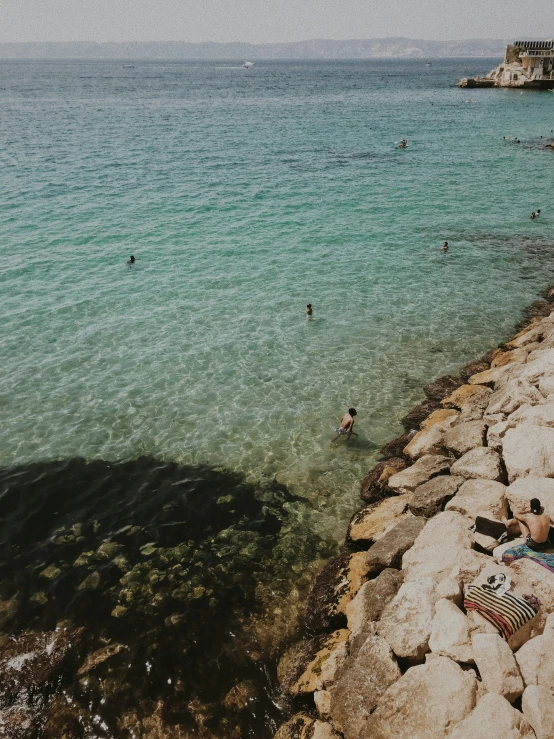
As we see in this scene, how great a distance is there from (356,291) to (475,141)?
52.4m

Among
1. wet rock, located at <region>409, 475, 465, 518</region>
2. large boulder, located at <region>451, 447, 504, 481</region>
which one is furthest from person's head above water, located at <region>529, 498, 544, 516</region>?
wet rock, located at <region>409, 475, 465, 518</region>

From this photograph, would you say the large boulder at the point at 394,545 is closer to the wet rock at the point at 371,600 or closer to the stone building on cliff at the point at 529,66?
the wet rock at the point at 371,600

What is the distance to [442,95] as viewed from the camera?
13225cm

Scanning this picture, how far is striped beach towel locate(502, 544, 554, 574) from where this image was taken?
10101 millimetres

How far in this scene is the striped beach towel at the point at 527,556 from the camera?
10101mm

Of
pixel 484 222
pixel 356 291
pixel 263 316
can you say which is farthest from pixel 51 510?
pixel 484 222

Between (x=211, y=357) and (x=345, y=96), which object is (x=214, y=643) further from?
(x=345, y=96)

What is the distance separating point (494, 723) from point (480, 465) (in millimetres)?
7217

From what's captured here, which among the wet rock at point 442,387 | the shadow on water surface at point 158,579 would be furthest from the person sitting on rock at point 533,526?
the wet rock at point 442,387

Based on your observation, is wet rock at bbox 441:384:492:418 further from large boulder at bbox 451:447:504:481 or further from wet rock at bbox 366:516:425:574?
wet rock at bbox 366:516:425:574

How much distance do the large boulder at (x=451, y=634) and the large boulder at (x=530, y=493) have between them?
3566 mm

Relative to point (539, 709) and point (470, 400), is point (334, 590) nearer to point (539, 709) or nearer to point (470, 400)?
point (539, 709)

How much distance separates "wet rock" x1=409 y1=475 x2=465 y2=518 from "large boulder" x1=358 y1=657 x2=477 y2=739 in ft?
15.7

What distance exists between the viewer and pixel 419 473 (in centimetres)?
1478
